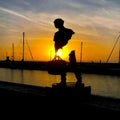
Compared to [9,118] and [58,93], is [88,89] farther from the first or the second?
[9,118]

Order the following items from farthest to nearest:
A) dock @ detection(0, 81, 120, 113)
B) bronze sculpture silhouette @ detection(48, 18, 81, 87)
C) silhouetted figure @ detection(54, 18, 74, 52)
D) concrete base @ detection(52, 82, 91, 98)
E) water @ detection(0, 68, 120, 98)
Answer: water @ detection(0, 68, 120, 98), silhouetted figure @ detection(54, 18, 74, 52), bronze sculpture silhouette @ detection(48, 18, 81, 87), concrete base @ detection(52, 82, 91, 98), dock @ detection(0, 81, 120, 113)

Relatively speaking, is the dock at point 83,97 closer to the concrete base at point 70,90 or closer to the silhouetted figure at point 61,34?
the concrete base at point 70,90

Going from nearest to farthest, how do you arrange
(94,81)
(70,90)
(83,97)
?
(70,90) < (83,97) < (94,81)

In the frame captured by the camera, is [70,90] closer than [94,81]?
Yes

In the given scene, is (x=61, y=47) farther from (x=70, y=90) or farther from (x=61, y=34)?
(x=70, y=90)

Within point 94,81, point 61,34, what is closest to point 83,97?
point 61,34

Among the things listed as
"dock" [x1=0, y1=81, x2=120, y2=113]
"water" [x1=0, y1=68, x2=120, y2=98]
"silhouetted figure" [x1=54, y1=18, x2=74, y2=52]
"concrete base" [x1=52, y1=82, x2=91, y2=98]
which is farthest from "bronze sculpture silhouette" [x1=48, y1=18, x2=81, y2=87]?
"water" [x1=0, y1=68, x2=120, y2=98]

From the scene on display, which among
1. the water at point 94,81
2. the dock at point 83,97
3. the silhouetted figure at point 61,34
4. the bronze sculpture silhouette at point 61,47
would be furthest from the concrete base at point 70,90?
the water at point 94,81

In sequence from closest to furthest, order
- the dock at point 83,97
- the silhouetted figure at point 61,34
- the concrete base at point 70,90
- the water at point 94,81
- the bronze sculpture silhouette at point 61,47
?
1. the dock at point 83,97
2. the concrete base at point 70,90
3. the bronze sculpture silhouette at point 61,47
4. the silhouetted figure at point 61,34
5. the water at point 94,81

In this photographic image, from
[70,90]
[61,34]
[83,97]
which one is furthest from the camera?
[61,34]

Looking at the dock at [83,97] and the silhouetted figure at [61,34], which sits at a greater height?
the silhouetted figure at [61,34]

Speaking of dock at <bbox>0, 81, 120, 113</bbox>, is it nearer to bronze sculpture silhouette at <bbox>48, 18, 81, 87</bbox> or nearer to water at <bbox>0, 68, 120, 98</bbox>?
bronze sculpture silhouette at <bbox>48, 18, 81, 87</bbox>

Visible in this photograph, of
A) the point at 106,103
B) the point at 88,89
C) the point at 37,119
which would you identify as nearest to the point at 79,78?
the point at 88,89

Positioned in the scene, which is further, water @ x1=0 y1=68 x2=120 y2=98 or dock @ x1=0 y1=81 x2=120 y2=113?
water @ x1=0 y1=68 x2=120 y2=98
